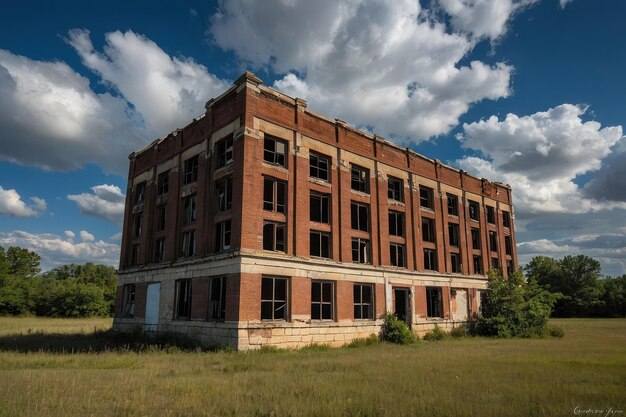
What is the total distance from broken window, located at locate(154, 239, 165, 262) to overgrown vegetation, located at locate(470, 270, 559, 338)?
23.3 meters

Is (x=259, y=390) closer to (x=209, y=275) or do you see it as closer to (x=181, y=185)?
(x=209, y=275)

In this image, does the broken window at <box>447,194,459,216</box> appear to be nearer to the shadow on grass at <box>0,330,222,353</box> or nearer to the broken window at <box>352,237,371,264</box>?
the broken window at <box>352,237,371,264</box>

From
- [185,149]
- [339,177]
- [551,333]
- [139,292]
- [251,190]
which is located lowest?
[551,333]

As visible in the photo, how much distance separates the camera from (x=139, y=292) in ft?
95.1

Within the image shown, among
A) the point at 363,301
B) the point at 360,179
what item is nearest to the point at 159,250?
the point at 363,301

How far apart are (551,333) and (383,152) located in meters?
18.1

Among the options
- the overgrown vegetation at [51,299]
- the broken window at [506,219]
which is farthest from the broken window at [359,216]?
the overgrown vegetation at [51,299]

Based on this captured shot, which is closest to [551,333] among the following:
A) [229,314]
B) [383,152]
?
[383,152]

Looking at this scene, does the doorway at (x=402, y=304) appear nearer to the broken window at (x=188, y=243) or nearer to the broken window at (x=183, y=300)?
the broken window at (x=183, y=300)

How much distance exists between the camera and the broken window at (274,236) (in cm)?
2281

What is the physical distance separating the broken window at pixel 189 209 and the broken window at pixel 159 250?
11.2ft

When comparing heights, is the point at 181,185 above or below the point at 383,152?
below

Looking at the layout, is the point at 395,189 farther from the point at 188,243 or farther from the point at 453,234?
the point at 188,243

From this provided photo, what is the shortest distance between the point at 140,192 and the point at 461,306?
2627cm
